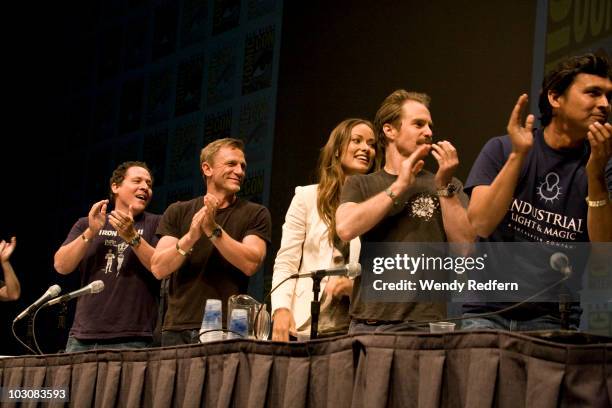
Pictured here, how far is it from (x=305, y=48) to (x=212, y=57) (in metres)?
0.80

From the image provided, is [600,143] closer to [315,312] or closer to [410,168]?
[410,168]

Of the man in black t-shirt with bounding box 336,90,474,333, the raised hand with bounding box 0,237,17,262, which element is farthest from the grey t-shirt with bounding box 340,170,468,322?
the raised hand with bounding box 0,237,17,262

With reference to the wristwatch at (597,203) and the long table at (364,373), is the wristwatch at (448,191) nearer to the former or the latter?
the wristwatch at (597,203)

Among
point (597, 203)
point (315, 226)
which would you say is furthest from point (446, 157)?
point (315, 226)

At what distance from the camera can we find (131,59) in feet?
19.3

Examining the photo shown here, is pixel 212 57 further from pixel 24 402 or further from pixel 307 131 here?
pixel 24 402

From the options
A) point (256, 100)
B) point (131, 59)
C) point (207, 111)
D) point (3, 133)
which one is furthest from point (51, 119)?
point (256, 100)

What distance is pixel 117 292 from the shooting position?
381cm

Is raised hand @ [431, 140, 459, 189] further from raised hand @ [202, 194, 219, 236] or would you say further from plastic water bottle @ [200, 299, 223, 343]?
raised hand @ [202, 194, 219, 236]

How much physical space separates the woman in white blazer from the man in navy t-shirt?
83 cm

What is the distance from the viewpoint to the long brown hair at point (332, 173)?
3.22 m

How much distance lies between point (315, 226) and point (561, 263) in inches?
48.3

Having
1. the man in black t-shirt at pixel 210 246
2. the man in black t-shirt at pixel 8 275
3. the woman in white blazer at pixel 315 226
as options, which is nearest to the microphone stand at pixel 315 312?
the woman in white blazer at pixel 315 226

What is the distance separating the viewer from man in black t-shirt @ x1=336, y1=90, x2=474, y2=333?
8.70ft
